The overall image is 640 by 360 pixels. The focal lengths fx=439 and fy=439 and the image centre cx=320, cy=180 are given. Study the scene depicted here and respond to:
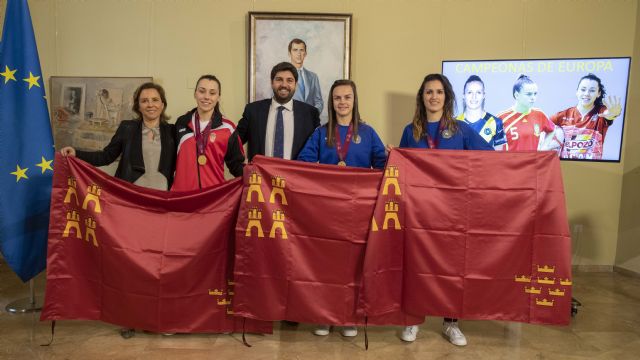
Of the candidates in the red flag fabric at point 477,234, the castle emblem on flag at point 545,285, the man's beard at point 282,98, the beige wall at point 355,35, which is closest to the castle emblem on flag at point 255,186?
the red flag fabric at point 477,234

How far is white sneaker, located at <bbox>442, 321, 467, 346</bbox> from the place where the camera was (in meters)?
2.58

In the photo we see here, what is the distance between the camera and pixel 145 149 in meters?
2.69

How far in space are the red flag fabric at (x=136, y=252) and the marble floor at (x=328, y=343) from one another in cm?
15

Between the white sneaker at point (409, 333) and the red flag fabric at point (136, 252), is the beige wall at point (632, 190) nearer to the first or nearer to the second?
the white sneaker at point (409, 333)

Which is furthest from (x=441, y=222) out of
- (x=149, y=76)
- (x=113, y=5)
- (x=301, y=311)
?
(x=113, y=5)

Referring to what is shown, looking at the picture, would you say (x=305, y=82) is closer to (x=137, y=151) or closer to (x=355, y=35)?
(x=355, y=35)

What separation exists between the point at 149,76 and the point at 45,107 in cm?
123

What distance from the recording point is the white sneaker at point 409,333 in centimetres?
261

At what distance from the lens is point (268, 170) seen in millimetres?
2457

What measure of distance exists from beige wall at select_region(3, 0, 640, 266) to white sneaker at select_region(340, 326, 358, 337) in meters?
2.18

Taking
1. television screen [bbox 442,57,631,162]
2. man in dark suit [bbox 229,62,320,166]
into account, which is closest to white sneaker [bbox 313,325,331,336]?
man in dark suit [bbox 229,62,320,166]

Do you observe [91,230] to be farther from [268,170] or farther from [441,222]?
[441,222]

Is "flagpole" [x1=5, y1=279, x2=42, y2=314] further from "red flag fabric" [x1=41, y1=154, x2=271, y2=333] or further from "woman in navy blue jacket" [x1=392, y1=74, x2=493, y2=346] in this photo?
"woman in navy blue jacket" [x1=392, y1=74, x2=493, y2=346]

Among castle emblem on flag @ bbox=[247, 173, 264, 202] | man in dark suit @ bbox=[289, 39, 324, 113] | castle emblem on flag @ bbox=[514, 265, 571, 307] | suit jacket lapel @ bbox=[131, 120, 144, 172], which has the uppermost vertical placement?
man in dark suit @ bbox=[289, 39, 324, 113]
